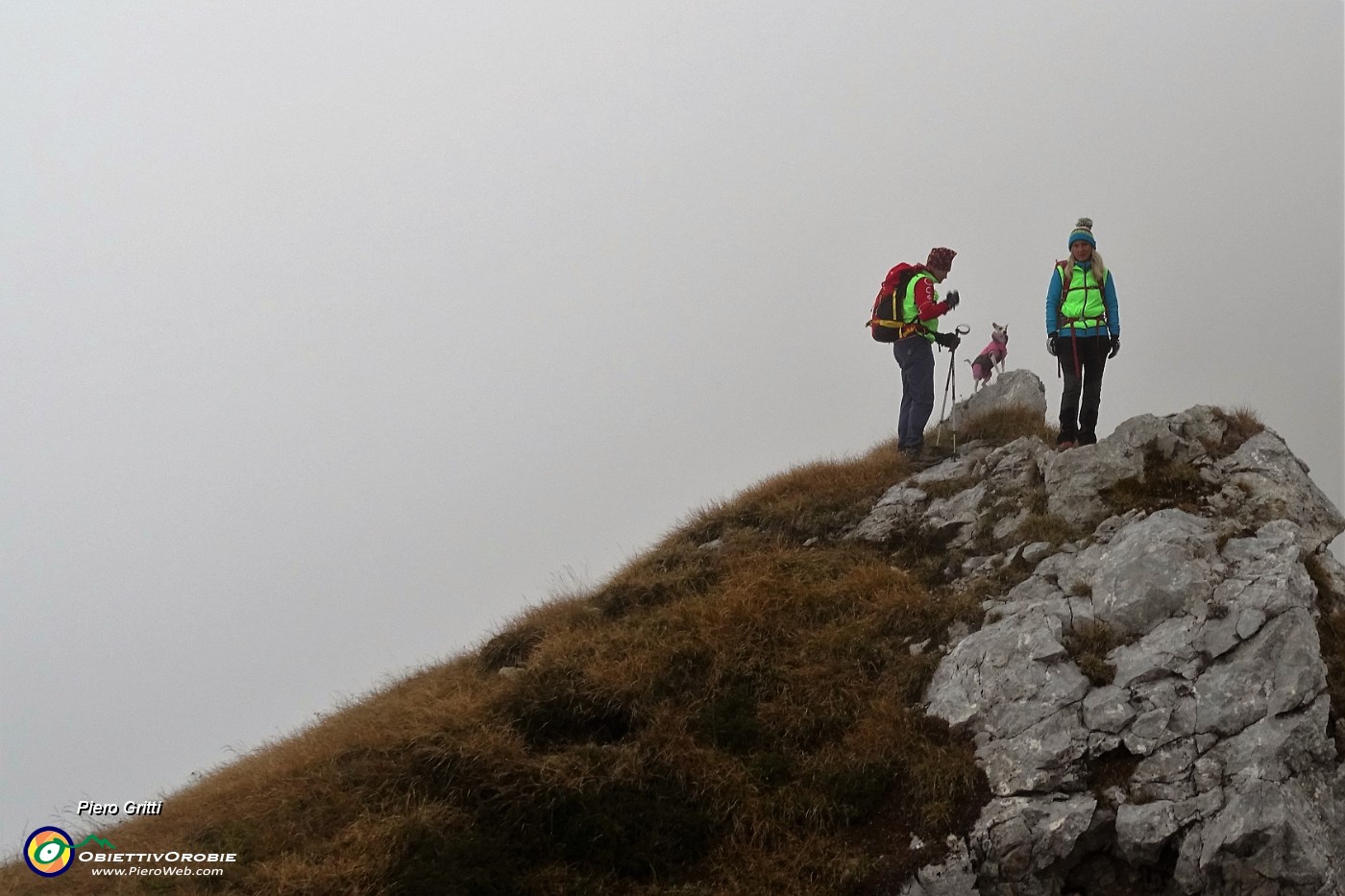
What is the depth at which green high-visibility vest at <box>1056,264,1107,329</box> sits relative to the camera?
14.1 m

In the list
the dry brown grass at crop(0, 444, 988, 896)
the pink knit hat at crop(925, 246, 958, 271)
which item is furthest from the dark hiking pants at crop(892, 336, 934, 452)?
the dry brown grass at crop(0, 444, 988, 896)

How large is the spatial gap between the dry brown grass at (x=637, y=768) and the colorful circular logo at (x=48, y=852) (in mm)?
188

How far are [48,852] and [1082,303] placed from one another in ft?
52.5

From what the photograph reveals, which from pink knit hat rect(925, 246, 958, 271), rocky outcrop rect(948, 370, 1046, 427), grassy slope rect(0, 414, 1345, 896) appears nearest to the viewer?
grassy slope rect(0, 414, 1345, 896)

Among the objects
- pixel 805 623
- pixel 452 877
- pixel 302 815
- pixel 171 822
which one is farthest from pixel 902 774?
pixel 171 822

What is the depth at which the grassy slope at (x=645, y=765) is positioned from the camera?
339 inches

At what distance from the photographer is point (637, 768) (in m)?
9.59

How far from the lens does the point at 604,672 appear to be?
36.2 feet

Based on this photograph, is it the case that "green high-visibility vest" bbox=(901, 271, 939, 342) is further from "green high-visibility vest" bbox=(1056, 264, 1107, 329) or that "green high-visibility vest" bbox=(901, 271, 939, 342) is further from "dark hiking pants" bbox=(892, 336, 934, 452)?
"green high-visibility vest" bbox=(1056, 264, 1107, 329)

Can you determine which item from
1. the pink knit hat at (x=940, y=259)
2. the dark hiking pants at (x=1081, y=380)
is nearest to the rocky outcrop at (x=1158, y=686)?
the dark hiking pants at (x=1081, y=380)

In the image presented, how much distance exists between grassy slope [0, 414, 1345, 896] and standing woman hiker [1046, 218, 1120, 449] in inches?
153

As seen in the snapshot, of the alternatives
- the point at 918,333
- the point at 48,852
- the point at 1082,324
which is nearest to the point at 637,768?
the point at 48,852

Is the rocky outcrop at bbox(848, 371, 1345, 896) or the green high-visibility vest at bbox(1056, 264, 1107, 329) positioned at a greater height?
the green high-visibility vest at bbox(1056, 264, 1107, 329)

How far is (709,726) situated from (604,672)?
5.05 ft
